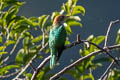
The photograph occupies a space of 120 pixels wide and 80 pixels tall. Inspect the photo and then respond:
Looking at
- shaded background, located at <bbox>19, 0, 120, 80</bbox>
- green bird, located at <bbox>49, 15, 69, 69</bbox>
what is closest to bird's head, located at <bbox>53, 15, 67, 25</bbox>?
green bird, located at <bbox>49, 15, 69, 69</bbox>

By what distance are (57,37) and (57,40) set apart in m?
0.04

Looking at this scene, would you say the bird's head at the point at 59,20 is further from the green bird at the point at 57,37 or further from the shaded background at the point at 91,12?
the shaded background at the point at 91,12

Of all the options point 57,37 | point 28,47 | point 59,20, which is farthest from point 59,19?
point 28,47

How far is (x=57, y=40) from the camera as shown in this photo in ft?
10.5

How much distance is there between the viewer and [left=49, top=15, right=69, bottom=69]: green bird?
3.04m

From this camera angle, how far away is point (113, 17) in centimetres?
712

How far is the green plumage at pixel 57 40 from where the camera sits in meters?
3.04

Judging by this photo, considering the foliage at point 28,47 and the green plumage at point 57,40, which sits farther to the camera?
the green plumage at point 57,40

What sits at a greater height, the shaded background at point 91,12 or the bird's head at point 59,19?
the bird's head at point 59,19

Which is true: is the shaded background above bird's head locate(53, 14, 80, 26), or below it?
below

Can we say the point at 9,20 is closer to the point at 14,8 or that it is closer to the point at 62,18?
the point at 14,8

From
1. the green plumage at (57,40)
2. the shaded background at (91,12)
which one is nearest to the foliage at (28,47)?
the green plumage at (57,40)

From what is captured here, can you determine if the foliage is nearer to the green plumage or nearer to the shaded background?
the green plumage

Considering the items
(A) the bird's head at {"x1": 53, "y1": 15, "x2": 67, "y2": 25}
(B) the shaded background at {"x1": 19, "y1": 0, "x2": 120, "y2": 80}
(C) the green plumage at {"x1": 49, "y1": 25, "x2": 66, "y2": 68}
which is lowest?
(B) the shaded background at {"x1": 19, "y1": 0, "x2": 120, "y2": 80}
